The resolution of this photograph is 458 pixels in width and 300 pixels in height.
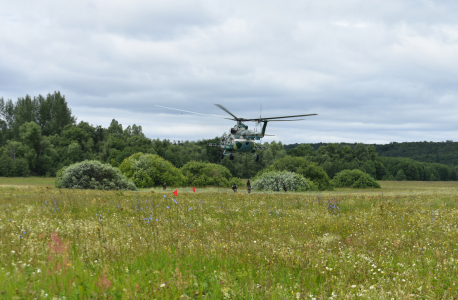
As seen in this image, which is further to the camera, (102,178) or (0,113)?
(0,113)

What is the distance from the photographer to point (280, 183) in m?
61.4

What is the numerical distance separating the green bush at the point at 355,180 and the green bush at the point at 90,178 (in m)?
60.1

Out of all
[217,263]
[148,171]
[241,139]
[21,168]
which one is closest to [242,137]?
[241,139]

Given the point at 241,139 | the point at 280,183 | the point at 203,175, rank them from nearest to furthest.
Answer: the point at 241,139 < the point at 280,183 < the point at 203,175

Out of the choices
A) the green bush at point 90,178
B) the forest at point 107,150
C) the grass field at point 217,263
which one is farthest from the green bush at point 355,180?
the grass field at point 217,263

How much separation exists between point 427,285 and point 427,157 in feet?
719

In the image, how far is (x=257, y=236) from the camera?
358 inches

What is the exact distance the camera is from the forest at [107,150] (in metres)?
101

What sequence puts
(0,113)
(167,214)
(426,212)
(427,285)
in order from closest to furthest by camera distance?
(427,285), (167,214), (426,212), (0,113)

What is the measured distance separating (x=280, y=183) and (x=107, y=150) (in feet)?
219

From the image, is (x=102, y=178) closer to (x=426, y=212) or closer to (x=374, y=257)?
(x=426, y=212)

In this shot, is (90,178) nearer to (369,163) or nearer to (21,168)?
(21,168)

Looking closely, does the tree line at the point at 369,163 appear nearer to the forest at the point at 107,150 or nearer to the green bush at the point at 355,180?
the forest at the point at 107,150

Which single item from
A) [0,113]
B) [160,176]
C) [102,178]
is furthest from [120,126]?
[102,178]
